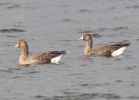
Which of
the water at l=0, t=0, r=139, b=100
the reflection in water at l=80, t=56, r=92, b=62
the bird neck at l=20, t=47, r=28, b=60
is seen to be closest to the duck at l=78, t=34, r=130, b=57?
the water at l=0, t=0, r=139, b=100

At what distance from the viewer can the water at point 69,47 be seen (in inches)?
733

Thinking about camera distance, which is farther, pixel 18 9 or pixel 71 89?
pixel 18 9

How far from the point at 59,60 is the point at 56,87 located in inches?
161

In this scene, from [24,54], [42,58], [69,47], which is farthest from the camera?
[69,47]

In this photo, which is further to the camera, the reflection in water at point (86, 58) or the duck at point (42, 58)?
the reflection in water at point (86, 58)

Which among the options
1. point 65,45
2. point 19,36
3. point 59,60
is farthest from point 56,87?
point 19,36

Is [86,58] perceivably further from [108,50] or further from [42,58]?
[42,58]

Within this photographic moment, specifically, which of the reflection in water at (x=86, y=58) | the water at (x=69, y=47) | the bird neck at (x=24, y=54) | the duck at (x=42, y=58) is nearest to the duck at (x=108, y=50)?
the water at (x=69, y=47)

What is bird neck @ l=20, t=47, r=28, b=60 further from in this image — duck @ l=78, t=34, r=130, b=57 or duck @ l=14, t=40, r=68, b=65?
duck @ l=78, t=34, r=130, b=57

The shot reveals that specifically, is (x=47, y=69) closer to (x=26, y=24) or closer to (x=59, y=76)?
(x=59, y=76)

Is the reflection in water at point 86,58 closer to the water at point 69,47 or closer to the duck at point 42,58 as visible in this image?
the water at point 69,47

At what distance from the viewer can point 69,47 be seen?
1005 inches

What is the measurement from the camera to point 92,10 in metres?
33.7

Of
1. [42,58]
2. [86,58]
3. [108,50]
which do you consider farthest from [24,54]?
[108,50]
